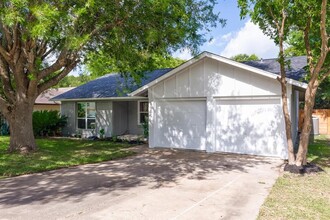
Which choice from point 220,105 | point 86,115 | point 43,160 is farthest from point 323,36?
point 86,115

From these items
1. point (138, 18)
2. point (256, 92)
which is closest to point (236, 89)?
point (256, 92)

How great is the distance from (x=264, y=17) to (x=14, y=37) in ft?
27.9

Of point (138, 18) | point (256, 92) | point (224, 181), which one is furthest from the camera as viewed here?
point (256, 92)

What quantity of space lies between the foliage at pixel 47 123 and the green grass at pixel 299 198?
1537cm

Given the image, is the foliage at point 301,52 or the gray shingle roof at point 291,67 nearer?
the foliage at point 301,52

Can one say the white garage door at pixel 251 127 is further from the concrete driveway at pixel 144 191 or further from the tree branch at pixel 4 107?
the tree branch at pixel 4 107

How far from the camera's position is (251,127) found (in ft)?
39.3

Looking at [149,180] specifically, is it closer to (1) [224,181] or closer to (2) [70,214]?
(1) [224,181]

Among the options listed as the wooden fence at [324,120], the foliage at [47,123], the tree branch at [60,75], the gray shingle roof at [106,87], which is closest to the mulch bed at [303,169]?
the tree branch at [60,75]

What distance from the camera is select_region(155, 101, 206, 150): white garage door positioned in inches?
519

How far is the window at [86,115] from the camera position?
19062 mm

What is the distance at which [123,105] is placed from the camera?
1850 centimetres

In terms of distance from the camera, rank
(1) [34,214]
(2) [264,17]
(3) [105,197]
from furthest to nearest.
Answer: (2) [264,17], (3) [105,197], (1) [34,214]

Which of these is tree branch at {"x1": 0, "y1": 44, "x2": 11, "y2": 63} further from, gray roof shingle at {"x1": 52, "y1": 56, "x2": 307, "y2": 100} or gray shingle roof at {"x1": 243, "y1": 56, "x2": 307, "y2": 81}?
gray shingle roof at {"x1": 243, "y1": 56, "x2": 307, "y2": 81}
